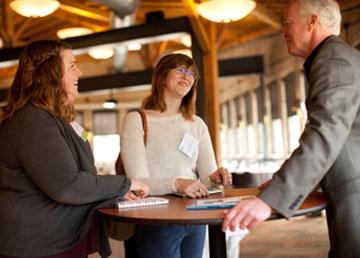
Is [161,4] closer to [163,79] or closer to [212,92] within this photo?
[212,92]

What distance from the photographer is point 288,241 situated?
608 cm

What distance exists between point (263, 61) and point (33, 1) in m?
6.30

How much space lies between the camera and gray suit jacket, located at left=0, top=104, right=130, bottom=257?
5.77 feet

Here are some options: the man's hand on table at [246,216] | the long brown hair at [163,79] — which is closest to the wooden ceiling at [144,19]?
the long brown hair at [163,79]

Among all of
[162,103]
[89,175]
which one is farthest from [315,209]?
[162,103]

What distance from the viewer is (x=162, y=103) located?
7.94 ft

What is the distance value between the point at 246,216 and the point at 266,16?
9277 mm

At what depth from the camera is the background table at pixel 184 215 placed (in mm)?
1500

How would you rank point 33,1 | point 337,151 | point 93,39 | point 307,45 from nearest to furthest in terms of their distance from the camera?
point 337,151 → point 307,45 → point 33,1 → point 93,39

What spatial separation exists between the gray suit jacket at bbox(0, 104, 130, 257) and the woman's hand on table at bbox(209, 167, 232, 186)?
2.04 feet

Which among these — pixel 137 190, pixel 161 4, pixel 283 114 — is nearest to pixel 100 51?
pixel 161 4

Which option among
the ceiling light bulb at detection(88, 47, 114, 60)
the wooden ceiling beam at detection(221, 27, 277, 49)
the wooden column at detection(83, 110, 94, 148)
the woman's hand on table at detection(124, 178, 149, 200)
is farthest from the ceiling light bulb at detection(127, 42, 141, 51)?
the wooden column at detection(83, 110, 94, 148)

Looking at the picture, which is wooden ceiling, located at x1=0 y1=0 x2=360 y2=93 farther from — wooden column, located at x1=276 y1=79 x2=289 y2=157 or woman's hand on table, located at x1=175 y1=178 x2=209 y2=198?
woman's hand on table, located at x1=175 y1=178 x2=209 y2=198

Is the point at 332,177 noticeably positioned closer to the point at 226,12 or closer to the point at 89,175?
the point at 89,175
